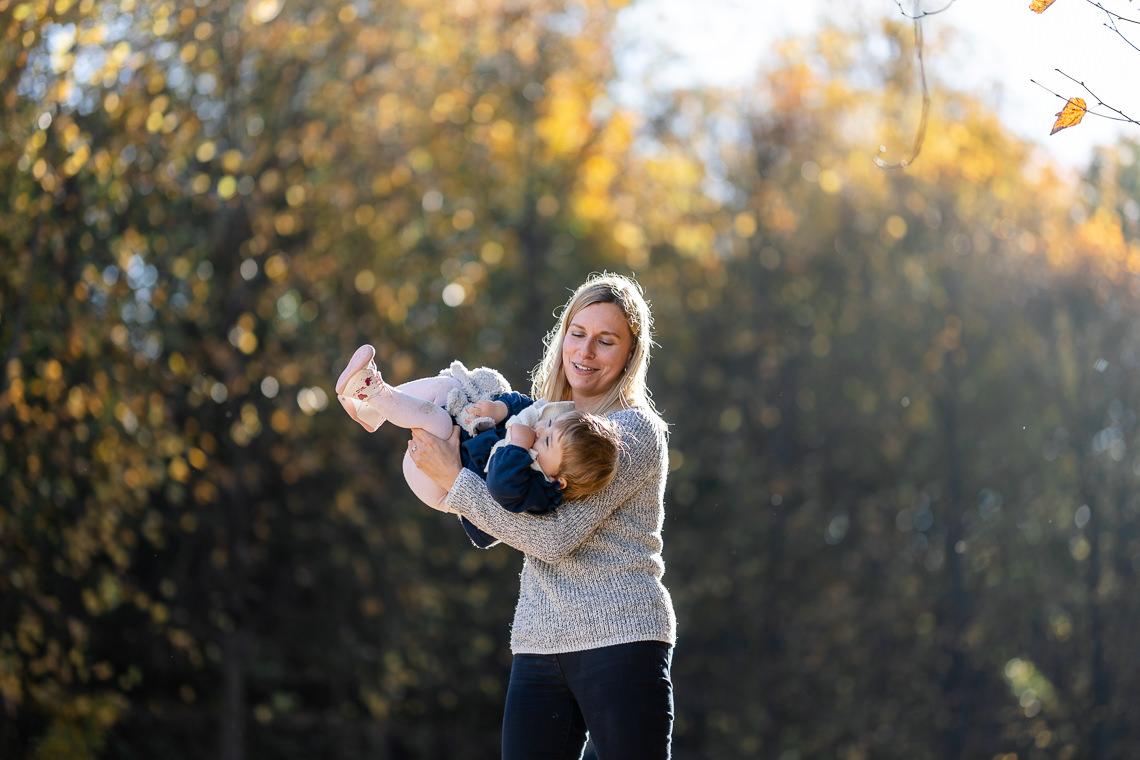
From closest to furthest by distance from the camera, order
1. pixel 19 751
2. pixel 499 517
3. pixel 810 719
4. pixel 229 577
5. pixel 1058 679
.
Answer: pixel 499 517, pixel 19 751, pixel 229 577, pixel 1058 679, pixel 810 719

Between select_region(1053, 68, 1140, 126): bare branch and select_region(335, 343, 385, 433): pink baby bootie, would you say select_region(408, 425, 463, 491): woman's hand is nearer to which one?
select_region(335, 343, 385, 433): pink baby bootie

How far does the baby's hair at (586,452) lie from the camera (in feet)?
9.29

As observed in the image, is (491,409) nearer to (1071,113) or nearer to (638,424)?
(638,424)


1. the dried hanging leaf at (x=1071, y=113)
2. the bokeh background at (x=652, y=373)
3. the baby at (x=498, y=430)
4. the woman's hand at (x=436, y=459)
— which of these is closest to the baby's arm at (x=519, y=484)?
the baby at (x=498, y=430)

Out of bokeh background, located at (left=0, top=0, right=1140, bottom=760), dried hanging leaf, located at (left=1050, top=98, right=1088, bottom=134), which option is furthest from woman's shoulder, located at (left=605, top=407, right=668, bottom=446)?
bokeh background, located at (left=0, top=0, right=1140, bottom=760)

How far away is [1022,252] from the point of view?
12.5 metres

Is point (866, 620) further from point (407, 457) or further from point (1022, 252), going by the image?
A: point (407, 457)

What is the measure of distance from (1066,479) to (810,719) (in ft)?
9.23

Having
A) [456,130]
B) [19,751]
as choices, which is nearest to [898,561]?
[456,130]

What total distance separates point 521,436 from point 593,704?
20.4 inches

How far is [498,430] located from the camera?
314 centimetres

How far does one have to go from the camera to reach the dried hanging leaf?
2896 mm

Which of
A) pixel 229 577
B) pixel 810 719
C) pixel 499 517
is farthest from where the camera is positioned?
pixel 810 719

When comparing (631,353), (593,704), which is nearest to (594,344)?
(631,353)
